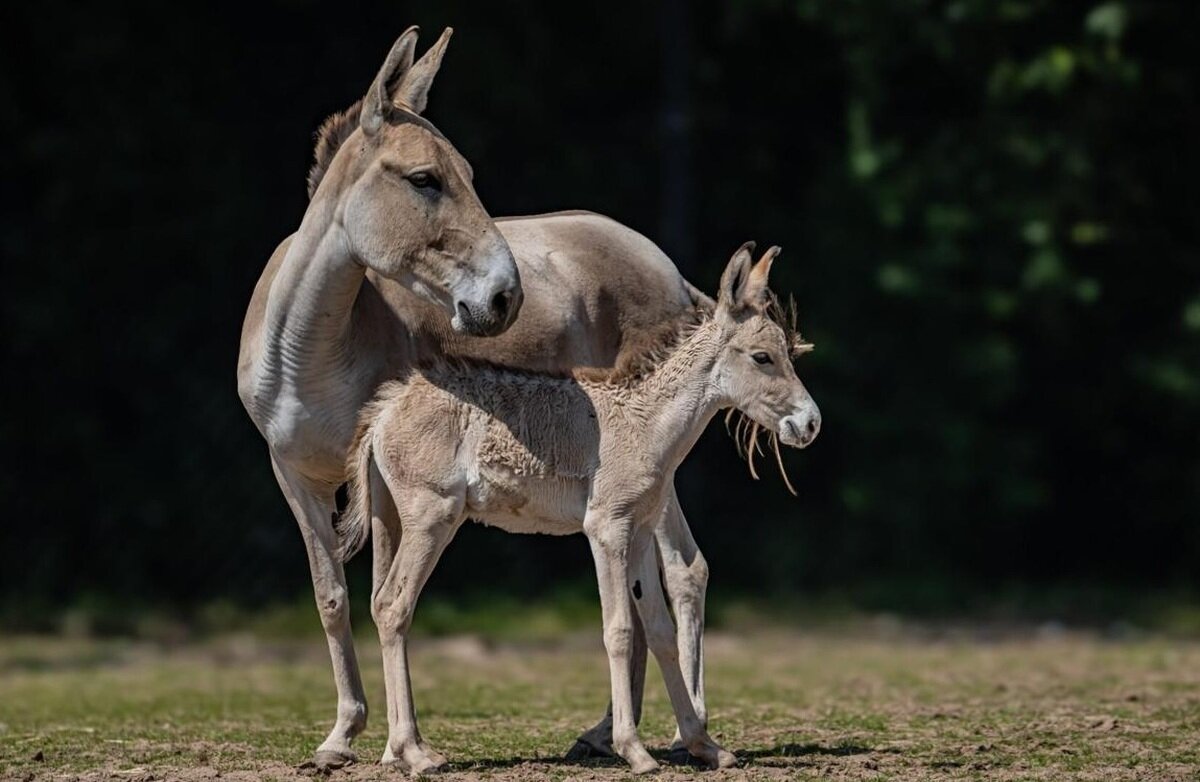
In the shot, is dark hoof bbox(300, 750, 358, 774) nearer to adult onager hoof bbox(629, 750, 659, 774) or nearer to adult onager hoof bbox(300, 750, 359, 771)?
adult onager hoof bbox(300, 750, 359, 771)

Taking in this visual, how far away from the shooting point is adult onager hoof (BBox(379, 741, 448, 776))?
6.80m

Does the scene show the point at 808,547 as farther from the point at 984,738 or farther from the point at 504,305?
the point at 504,305

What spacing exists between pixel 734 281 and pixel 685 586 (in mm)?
1413

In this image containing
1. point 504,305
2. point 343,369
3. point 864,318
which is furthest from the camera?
point 864,318

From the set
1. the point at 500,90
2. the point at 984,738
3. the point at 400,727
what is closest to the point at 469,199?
the point at 400,727

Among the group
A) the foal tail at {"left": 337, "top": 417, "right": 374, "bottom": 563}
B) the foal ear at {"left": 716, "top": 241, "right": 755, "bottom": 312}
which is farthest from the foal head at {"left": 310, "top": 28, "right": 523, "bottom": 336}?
the foal ear at {"left": 716, "top": 241, "right": 755, "bottom": 312}

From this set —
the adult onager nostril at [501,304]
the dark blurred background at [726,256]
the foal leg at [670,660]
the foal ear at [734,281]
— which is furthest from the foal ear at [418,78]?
the dark blurred background at [726,256]

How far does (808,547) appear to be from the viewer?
16844 millimetres

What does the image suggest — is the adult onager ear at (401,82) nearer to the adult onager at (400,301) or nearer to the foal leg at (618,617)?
the adult onager at (400,301)

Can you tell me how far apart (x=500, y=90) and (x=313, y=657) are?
5159 millimetres

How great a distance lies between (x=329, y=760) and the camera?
7.25m

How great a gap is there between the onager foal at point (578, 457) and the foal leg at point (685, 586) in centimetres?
68

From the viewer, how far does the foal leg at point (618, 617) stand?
679cm

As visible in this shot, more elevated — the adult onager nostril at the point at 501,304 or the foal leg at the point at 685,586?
the adult onager nostril at the point at 501,304
